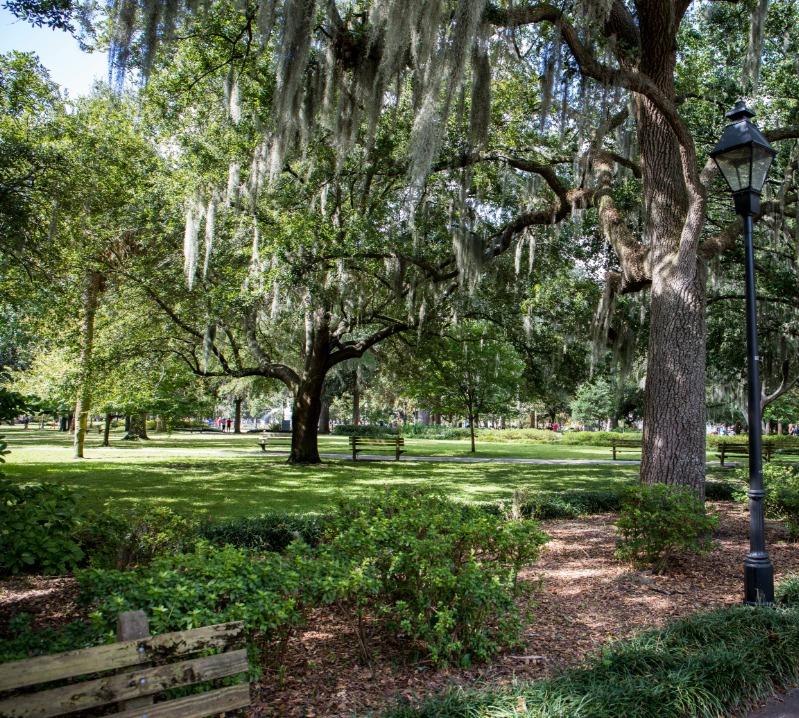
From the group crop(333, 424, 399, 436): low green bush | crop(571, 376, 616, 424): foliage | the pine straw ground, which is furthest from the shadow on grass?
crop(571, 376, 616, 424): foliage

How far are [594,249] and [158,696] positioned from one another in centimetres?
1235

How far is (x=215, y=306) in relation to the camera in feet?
39.2

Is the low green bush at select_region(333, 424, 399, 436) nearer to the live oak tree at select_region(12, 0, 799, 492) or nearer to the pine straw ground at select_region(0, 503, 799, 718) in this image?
the live oak tree at select_region(12, 0, 799, 492)

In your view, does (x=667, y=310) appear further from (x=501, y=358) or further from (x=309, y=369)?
(x=501, y=358)

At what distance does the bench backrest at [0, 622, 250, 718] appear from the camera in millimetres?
2207

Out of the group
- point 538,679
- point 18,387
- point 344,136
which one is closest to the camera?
point 538,679

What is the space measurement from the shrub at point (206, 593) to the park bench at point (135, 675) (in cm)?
16

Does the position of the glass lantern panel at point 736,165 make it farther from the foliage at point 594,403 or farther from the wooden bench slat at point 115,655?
the foliage at point 594,403

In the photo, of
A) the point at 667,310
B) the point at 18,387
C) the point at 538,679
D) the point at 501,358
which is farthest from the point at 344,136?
A: the point at 18,387

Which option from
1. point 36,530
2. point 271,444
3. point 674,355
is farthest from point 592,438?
point 36,530

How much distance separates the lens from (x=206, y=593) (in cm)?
304

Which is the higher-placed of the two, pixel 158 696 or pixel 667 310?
pixel 667 310

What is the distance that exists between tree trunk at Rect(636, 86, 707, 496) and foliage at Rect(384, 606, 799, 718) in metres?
2.94

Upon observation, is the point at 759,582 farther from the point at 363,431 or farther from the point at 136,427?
the point at 363,431
